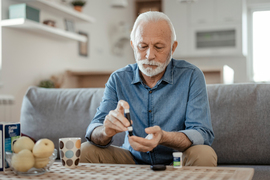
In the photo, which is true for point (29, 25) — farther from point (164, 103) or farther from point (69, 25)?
point (164, 103)

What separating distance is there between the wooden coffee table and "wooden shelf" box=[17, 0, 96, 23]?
2.78m

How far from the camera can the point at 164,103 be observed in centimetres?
157

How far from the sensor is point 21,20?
3.22 meters

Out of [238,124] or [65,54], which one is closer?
[238,124]

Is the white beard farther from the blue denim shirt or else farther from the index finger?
the index finger

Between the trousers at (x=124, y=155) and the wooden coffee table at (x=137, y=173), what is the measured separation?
0.18m

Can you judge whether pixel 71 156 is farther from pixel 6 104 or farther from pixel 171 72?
pixel 6 104

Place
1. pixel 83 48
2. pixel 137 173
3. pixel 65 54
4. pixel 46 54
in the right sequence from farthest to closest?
1. pixel 83 48
2. pixel 65 54
3. pixel 46 54
4. pixel 137 173

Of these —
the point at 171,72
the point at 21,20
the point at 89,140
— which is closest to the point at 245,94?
the point at 171,72

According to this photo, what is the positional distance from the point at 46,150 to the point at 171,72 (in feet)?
2.57

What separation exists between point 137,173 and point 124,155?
526 millimetres

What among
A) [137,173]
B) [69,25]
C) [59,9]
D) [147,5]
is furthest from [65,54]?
[137,173]

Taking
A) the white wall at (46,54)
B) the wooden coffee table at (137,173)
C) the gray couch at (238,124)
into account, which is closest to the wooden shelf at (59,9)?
the white wall at (46,54)

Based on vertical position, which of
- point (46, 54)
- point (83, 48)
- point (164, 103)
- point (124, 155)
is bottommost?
point (124, 155)
